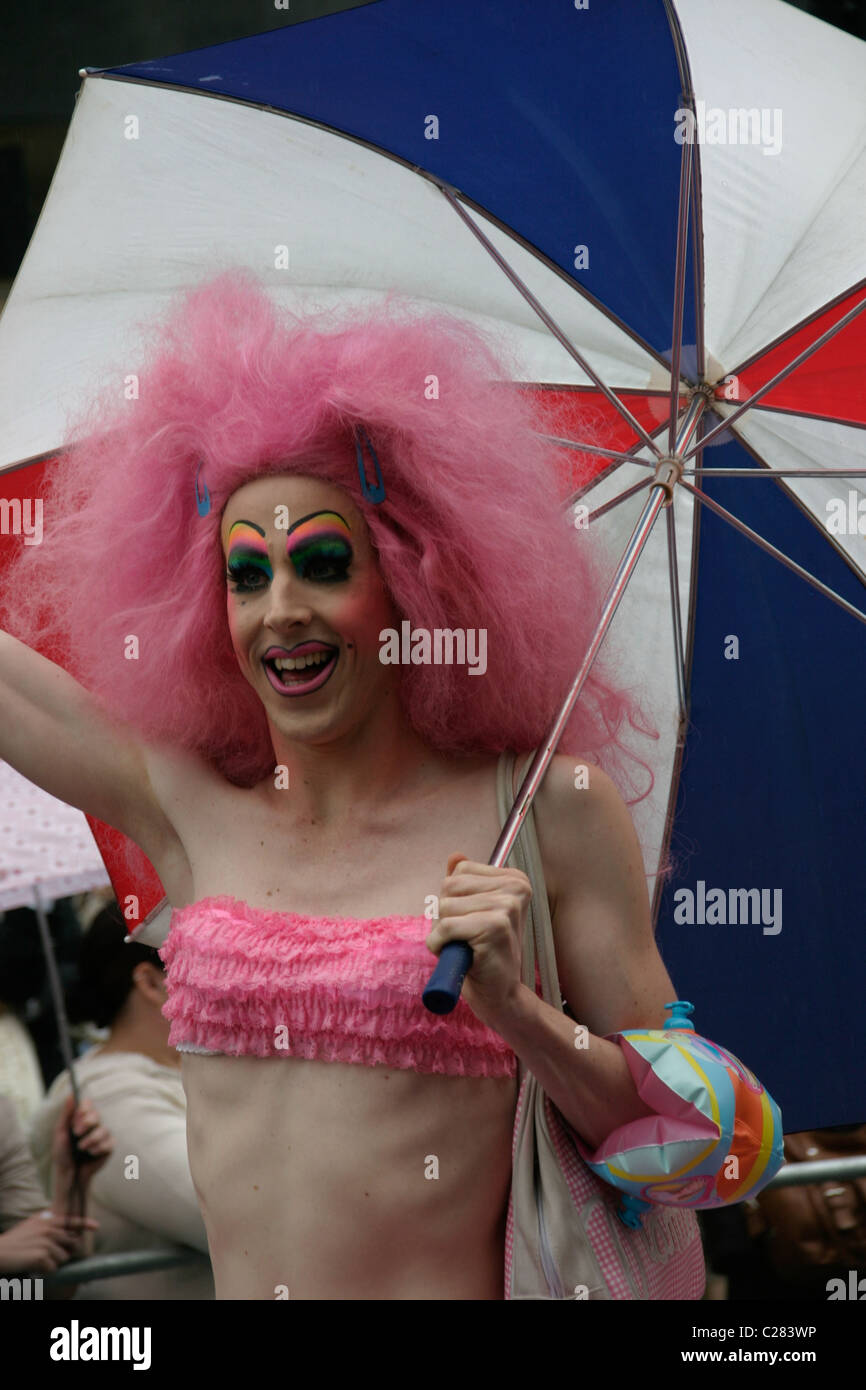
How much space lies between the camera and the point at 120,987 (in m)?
3.79

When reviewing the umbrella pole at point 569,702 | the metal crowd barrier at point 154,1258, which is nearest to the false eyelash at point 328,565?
the umbrella pole at point 569,702

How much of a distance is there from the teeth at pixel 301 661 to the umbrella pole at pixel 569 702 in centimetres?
31

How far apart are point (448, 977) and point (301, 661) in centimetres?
48

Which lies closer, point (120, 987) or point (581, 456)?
point (581, 456)

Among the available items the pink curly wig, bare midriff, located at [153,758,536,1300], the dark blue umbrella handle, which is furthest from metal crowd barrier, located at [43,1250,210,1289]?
the dark blue umbrella handle

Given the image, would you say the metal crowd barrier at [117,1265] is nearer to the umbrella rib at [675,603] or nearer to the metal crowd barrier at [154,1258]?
the metal crowd barrier at [154,1258]

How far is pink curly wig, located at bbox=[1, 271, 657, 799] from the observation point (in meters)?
2.06

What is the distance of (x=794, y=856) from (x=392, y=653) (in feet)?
2.28

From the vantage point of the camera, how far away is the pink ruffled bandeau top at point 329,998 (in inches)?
75.2

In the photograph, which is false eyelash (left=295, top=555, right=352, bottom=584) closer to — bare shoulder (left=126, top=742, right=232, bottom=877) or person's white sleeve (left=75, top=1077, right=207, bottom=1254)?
bare shoulder (left=126, top=742, right=232, bottom=877)

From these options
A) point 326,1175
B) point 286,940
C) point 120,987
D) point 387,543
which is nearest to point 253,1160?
point 326,1175
